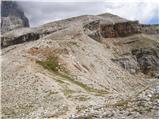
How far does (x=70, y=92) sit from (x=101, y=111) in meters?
26.3

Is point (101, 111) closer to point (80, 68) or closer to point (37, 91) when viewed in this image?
point (37, 91)

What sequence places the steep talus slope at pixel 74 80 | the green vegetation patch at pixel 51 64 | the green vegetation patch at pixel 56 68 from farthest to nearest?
1. the green vegetation patch at pixel 51 64
2. the green vegetation patch at pixel 56 68
3. the steep talus slope at pixel 74 80

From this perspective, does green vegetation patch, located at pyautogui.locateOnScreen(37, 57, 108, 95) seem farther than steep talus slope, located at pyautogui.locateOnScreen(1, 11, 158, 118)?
Yes

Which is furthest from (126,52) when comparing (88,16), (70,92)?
(70,92)

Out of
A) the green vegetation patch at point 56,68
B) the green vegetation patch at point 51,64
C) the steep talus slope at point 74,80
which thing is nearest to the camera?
the steep talus slope at point 74,80

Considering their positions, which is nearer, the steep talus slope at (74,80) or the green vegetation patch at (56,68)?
the steep talus slope at (74,80)

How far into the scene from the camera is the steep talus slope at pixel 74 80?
3798 cm

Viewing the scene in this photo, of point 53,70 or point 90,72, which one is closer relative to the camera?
point 53,70

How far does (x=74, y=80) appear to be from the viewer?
78.5 meters

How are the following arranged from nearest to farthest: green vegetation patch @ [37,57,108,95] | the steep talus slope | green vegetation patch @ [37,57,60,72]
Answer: the steep talus slope, green vegetation patch @ [37,57,108,95], green vegetation patch @ [37,57,60,72]

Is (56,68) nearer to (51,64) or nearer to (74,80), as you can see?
(51,64)

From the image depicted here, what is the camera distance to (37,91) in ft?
202

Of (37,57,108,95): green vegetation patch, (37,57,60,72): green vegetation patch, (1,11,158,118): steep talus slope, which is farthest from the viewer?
(37,57,60,72): green vegetation patch

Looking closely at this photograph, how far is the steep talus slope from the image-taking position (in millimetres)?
37975
